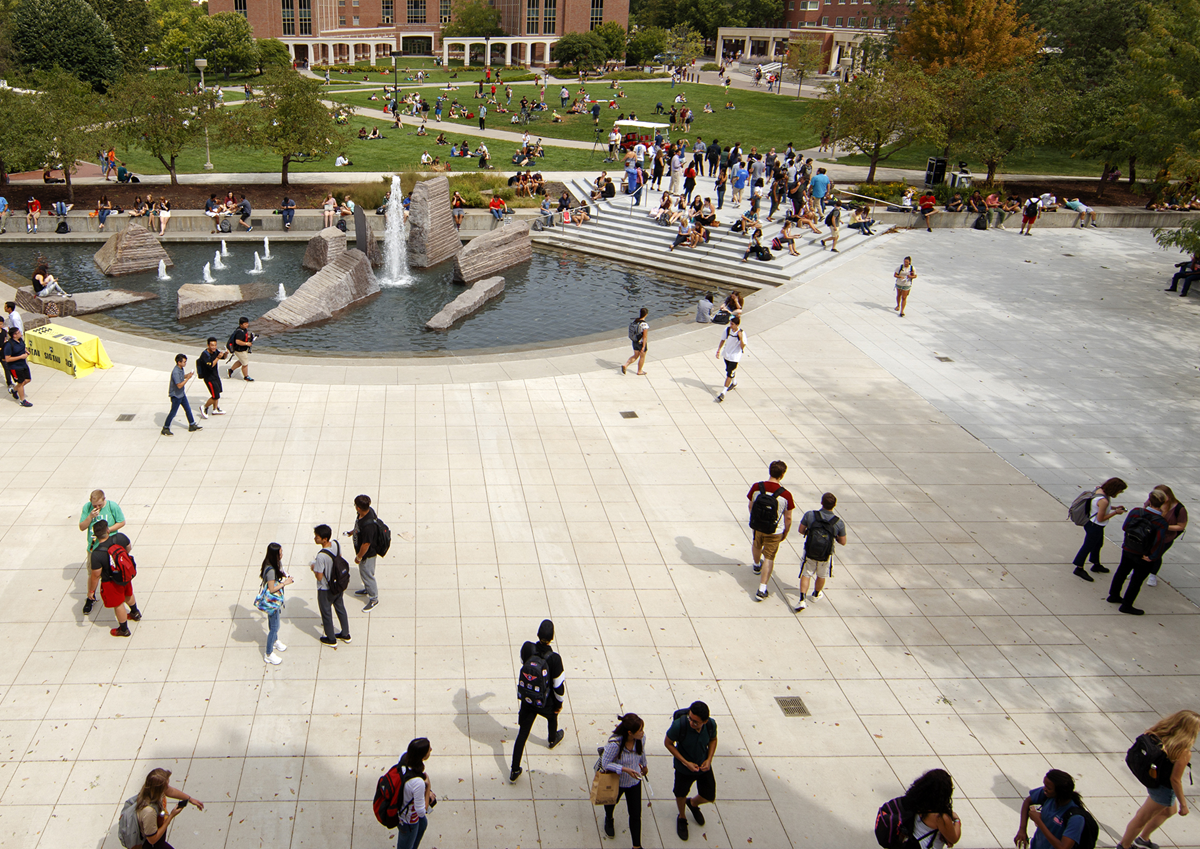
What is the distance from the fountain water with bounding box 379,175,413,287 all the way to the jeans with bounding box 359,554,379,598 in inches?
633

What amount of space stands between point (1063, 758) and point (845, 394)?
30.7ft

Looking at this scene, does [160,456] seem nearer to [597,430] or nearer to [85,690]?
[85,690]

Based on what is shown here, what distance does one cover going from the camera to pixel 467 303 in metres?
22.1

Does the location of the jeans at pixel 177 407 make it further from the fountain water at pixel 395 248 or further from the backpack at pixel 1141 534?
the backpack at pixel 1141 534

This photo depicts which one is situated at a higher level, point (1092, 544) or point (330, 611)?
point (1092, 544)

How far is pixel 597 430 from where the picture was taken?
14805 mm

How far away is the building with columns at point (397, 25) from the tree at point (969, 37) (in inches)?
2676

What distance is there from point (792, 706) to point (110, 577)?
702 cm

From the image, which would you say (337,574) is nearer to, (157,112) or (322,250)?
(322,250)

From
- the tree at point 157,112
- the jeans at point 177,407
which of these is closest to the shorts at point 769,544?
the jeans at point 177,407

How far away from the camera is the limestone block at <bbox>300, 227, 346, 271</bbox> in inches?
982

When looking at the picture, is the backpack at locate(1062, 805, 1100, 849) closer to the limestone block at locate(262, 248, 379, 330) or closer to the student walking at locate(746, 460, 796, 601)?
the student walking at locate(746, 460, 796, 601)

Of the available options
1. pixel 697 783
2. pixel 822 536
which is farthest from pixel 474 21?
pixel 697 783

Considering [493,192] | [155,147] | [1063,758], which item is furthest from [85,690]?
[155,147]
